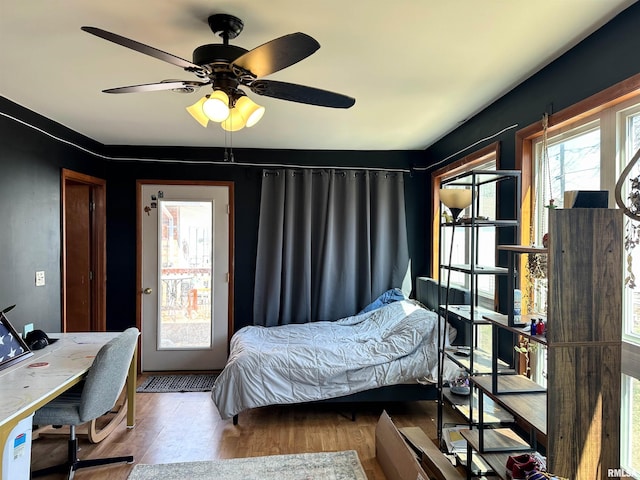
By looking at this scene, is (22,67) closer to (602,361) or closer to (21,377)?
(21,377)

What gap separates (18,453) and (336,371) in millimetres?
1913

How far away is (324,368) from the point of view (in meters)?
3.03

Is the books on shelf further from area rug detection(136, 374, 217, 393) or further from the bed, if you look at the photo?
area rug detection(136, 374, 217, 393)

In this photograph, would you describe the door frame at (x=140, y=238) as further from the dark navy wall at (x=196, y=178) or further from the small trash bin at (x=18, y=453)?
the small trash bin at (x=18, y=453)

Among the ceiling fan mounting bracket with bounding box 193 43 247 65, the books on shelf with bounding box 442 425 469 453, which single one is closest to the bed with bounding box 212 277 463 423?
the books on shelf with bounding box 442 425 469 453

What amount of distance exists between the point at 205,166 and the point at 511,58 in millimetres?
3219

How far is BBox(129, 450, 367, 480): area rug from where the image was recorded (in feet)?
7.84

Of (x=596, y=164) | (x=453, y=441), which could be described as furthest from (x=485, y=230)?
(x=453, y=441)

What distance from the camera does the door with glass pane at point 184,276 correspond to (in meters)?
4.34

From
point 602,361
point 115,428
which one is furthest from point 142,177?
point 602,361

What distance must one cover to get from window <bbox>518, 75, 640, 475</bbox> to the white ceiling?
0.35 m

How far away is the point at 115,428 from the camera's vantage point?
3016 mm

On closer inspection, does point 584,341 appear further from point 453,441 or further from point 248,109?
point 248,109

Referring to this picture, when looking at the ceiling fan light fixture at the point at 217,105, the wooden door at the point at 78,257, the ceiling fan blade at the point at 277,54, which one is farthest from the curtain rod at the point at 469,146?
the wooden door at the point at 78,257
